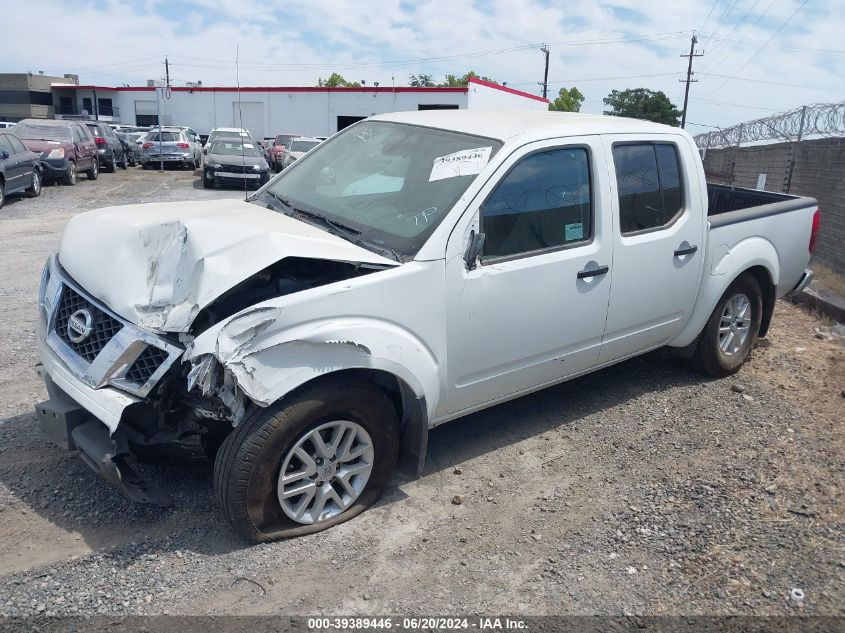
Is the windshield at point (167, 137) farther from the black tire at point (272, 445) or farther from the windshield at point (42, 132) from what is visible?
the black tire at point (272, 445)

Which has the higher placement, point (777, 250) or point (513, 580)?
point (777, 250)

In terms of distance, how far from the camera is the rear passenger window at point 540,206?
3701 millimetres

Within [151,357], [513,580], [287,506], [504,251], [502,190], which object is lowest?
[513,580]

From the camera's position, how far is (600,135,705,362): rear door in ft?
14.2

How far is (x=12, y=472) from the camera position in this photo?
3717mm

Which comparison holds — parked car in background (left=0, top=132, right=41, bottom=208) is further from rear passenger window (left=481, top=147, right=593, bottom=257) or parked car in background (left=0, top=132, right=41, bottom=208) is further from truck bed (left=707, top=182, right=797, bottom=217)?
rear passenger window (left=481, top=147, right=593, bottom=257)

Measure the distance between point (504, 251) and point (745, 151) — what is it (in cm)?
1521

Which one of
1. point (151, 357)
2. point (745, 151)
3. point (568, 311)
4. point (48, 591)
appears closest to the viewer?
point (48, 591)

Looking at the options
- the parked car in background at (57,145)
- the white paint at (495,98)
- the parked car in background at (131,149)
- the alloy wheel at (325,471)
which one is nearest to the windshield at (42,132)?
the parked car in background at (57,145)

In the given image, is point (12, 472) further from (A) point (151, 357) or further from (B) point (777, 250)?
(B) point (777, 250)

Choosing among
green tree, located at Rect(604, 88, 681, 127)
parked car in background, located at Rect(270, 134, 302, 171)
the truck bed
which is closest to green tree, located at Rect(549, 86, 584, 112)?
green tree, located at Rect(604, 88, 681, 127)

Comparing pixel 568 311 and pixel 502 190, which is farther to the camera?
pixel 568 311

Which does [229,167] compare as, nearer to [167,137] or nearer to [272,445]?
[167,137]

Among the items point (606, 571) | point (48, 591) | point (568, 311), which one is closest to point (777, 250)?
point (568, 311)
